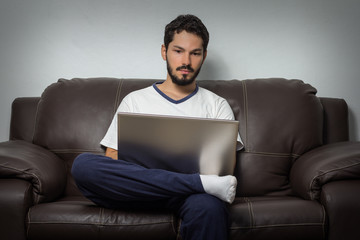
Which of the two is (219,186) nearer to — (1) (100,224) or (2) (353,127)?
(1) (100,224)

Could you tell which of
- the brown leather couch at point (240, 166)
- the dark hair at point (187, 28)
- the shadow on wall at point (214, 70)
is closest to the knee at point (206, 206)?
the brown leather couch at point (240, 166)

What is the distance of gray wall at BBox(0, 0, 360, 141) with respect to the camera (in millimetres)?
2379

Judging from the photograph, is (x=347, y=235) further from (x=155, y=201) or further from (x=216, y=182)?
(x=155, y=201)

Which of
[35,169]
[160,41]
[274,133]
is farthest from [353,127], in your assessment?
[35,169]

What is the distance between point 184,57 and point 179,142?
2.12 feet

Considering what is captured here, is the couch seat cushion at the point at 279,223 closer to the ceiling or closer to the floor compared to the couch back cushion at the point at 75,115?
closer to the floor

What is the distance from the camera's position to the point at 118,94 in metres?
2.07

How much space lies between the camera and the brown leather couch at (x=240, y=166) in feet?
4.54

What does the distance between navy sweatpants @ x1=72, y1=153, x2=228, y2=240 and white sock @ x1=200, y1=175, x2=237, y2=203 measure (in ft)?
0.06

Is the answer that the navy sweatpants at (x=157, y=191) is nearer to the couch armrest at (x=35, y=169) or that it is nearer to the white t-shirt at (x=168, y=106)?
the couch armrest at (x=35, y=169)

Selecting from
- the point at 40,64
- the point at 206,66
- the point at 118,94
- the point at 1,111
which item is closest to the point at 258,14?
the point at 206,66

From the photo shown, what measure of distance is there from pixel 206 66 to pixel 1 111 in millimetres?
1333

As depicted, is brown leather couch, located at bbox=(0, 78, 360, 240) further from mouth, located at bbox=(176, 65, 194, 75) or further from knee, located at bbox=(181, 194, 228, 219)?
mouth, located at bbox=(176, 65, 194, 75)

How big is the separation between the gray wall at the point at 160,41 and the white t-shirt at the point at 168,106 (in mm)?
489
